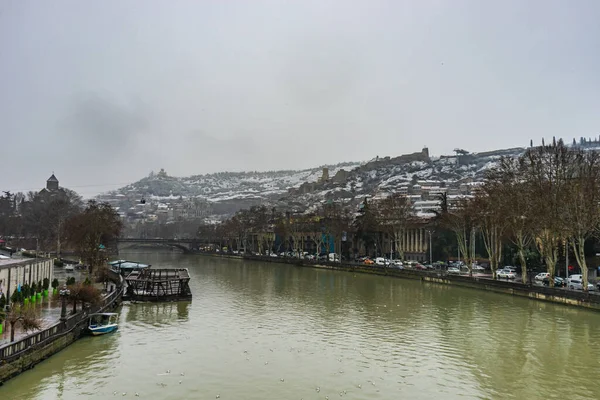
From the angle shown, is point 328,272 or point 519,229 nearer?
point 519,229

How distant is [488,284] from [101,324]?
40094 millimetres

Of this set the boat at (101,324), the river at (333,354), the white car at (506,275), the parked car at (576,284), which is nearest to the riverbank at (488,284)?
the river at (333,354)

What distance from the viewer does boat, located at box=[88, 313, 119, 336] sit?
103 feet

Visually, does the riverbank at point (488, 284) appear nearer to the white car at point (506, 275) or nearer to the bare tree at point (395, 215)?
the white car at point (506, 275)

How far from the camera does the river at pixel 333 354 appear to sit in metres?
21.2

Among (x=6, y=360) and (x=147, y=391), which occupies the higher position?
(x=6, y=360)

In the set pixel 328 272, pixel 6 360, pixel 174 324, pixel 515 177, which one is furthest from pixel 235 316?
pixel 328 272

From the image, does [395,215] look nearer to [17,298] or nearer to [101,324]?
[101,324]

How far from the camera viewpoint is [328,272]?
82.6 m

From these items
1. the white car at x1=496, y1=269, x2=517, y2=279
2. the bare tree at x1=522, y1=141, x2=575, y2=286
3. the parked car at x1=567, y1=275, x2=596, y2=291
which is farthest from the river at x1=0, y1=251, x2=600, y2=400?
the white car at x1=496, y1=269, x2=517, y2=279

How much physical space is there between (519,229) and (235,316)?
101 feet

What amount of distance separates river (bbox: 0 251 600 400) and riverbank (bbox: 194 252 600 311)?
67.0 inches

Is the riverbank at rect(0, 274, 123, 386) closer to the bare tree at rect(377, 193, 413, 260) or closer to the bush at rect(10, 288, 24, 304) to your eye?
the bush at rect(10, 288, 24, 304)

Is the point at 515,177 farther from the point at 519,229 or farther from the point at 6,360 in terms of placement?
the point at 6,360
